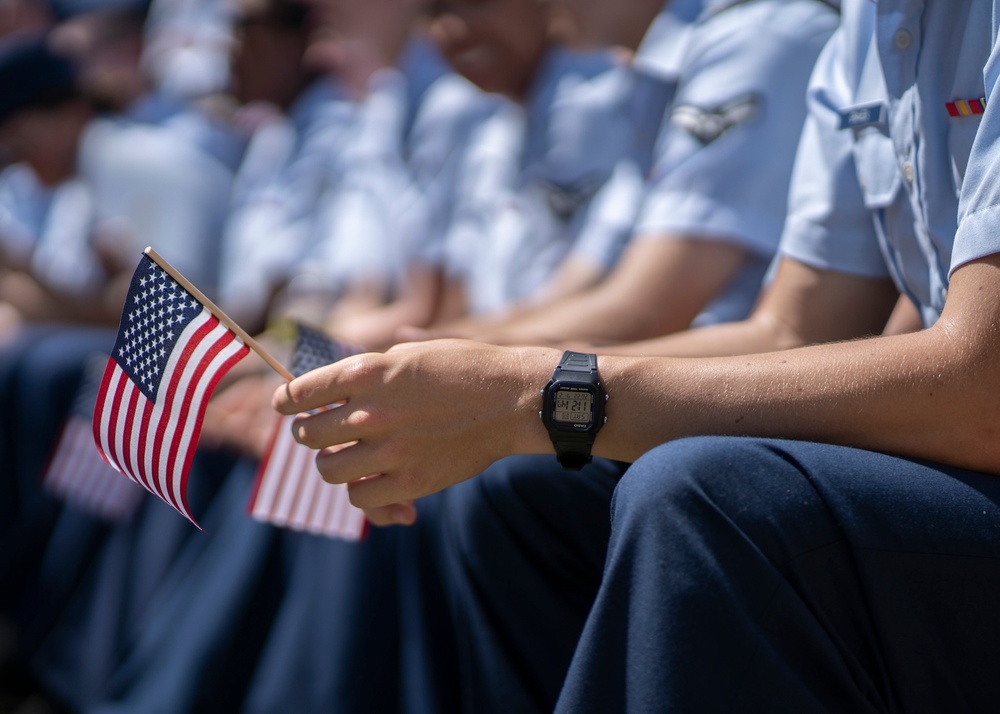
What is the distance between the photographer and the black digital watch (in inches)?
45.9

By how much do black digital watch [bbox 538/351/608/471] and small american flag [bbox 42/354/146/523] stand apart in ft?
5.48

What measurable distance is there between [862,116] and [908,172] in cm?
17

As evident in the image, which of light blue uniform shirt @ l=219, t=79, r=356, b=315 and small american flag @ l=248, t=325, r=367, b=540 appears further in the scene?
light blue uniform shirt @ l=219, t=79, r=356, b=315

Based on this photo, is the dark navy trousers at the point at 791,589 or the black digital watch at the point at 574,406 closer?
the dark navy trousers at the point at 791,589

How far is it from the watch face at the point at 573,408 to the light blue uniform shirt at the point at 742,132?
98 centimetres

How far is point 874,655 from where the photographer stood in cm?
107

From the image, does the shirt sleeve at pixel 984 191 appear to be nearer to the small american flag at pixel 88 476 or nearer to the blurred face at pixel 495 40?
the blurred face at pixel 495 40

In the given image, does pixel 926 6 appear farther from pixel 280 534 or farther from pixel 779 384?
pixel 280 534

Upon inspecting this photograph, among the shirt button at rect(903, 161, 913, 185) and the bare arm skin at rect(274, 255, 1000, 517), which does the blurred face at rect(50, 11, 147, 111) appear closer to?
the bare arm skin at rect(274, 255, 1000, 517)

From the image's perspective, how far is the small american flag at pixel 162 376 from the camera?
1392 mm

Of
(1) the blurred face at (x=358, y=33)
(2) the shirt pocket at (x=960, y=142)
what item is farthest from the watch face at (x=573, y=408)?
(1) the blurred face at (x=358, y=33)

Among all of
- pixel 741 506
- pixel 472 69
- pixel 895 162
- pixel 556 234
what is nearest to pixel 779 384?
pixel 741 506

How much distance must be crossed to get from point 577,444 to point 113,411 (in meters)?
0.66

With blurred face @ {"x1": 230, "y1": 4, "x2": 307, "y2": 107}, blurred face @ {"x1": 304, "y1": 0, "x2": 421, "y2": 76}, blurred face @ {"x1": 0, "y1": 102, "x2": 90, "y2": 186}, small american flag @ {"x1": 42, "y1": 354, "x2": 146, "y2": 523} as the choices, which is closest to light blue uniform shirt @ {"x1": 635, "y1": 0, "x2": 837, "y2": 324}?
small american flag @ {"x1": 42, "y1": 354, "x2": 146, "y2": 523}
